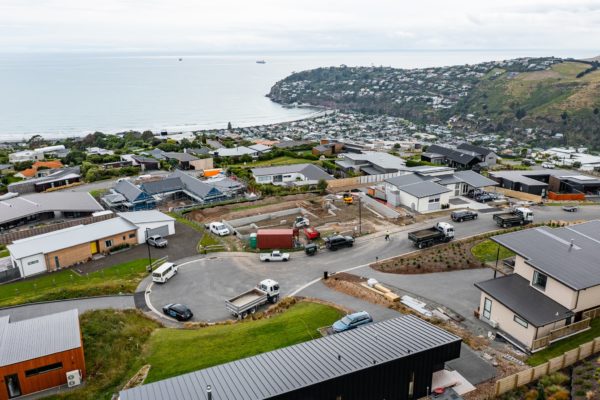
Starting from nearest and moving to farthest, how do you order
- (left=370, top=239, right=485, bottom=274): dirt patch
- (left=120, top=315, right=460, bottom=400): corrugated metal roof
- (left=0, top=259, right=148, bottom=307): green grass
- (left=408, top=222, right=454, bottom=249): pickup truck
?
(left=120, top=315, right=460, bottom=400): corrugated metal roof, (left=0, top=259, right=148, bottom=307): green grass, (left=370, top=239, right=485, bottom=274): dirt patch, (left=408, top=222, right=454, bottom=249): pickup truck

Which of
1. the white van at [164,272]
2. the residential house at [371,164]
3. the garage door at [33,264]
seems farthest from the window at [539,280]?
the residential house at [371,164]

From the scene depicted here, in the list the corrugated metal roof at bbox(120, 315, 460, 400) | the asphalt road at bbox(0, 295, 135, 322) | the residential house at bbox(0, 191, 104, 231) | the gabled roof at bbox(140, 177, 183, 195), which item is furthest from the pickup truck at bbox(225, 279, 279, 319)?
the gabled roof at bbox(140, 177, 183, 195)

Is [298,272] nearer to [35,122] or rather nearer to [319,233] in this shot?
[319,233]

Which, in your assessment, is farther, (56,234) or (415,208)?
(415,208)

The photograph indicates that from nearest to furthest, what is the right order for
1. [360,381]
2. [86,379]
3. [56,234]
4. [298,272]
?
[360,381] < [86,379] < [298,272] < [56,234]

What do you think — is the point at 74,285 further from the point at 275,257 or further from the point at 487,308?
the point at 487,308

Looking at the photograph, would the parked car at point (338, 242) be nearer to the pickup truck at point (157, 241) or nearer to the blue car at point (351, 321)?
the blue car at point (351, 321)

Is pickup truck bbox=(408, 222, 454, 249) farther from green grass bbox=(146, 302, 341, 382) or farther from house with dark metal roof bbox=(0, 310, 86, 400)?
house with dark metal roof bbox=(0, 310, 86, 400)

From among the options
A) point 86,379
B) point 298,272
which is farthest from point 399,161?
point 86,379
